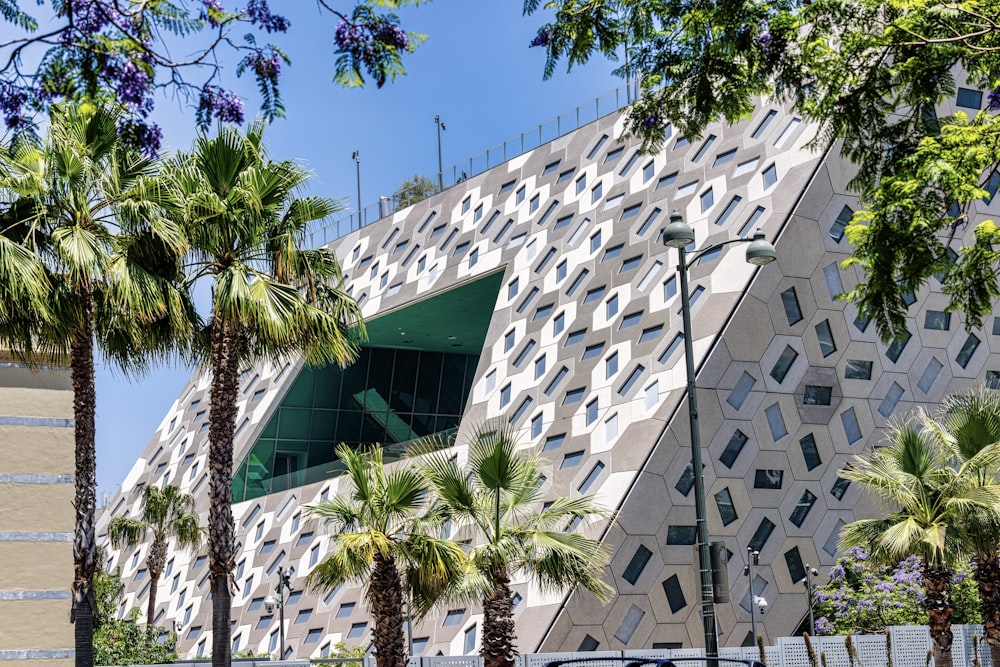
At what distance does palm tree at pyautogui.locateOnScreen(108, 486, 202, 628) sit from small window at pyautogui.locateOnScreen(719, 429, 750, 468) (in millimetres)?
24123

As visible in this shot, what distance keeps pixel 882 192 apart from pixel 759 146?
1003 inches

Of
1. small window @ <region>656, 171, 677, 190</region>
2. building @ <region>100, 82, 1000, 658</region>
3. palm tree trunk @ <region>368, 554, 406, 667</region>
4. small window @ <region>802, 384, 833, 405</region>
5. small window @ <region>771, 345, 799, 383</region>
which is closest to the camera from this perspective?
palm tree trunk @ <region>368, 554, 406, 667</region>

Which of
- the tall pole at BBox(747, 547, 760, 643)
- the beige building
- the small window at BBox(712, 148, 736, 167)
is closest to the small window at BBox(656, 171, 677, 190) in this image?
the small window at BBox(712, 148, 736, 167)

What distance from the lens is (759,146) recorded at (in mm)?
36188

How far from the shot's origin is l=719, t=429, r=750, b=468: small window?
3297 centimetres

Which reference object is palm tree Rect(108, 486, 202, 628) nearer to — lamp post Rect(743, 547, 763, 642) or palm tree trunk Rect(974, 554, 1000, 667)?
lamp post Rect(743, 547, 763, 642)

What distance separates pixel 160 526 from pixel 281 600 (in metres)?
11.6

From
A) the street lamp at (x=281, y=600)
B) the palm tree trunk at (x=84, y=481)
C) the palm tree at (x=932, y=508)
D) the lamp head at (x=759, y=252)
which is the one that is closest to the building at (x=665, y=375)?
the street lamp at (x=281, y=600)

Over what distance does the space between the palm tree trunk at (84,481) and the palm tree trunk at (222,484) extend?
239cm

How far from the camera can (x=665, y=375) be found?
33.3 m

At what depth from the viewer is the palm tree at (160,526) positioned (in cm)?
4753

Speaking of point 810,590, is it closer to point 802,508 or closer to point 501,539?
point 802,508

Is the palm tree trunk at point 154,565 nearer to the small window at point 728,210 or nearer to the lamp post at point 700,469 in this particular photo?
the small window at point 728,210

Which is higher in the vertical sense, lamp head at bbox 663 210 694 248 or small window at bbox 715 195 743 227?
small window at bbox 715 195 743 227
